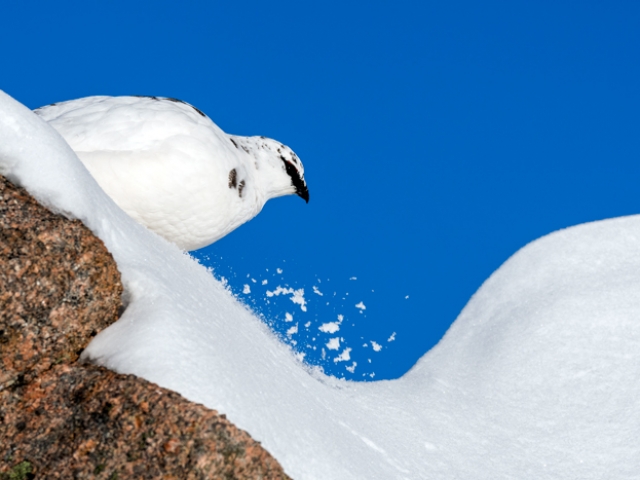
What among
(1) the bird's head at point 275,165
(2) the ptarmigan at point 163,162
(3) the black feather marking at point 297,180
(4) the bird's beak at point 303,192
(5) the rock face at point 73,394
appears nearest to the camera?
(5) the rock face at point 73,394

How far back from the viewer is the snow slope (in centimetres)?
273

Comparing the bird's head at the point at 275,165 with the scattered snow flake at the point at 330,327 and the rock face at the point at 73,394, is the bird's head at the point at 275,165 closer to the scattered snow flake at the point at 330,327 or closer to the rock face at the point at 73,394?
the scattered snow flake at the point at 330,327

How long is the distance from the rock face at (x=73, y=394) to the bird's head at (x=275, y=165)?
2.61 meters

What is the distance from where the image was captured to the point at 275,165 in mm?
5551

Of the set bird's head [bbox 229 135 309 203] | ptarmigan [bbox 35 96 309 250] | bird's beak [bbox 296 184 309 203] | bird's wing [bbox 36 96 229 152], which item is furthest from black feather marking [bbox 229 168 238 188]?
bird's beak [bbox 296 184 309 203]

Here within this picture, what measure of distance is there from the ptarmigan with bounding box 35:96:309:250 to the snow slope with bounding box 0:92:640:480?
52cm

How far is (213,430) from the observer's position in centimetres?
237

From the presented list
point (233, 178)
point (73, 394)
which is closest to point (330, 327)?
point (233, 178)

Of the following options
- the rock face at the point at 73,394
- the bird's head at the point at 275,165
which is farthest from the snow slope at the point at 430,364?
the bird's head at the point at 275,165

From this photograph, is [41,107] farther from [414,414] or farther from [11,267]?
[414,414]

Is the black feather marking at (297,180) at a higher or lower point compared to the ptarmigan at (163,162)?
higher

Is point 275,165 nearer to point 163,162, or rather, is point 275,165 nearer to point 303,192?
point 303,192

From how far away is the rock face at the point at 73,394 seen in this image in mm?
2350

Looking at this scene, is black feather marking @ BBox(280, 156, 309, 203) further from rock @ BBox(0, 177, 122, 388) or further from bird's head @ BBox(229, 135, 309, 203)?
rock @ BBox(0, 177, 122, 388)
